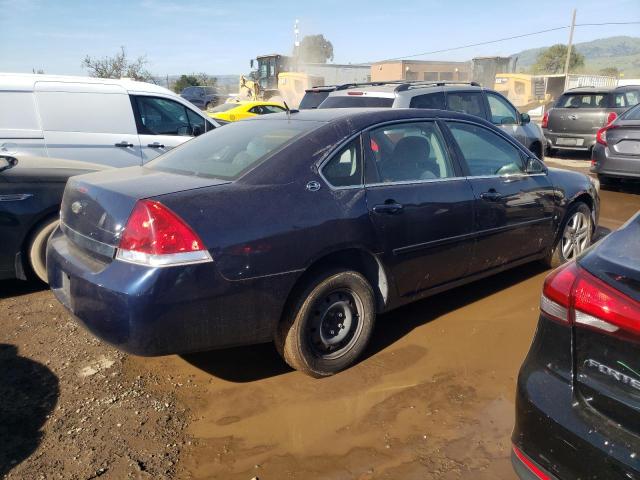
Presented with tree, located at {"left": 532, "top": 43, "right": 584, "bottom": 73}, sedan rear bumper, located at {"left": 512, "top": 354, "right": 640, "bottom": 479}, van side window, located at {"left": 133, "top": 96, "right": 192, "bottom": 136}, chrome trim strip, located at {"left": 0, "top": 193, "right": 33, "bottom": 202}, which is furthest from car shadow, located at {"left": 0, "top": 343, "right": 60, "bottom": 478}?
tree, located at {"left": 532, "top": 43, "right": 584, "bottom": 73}

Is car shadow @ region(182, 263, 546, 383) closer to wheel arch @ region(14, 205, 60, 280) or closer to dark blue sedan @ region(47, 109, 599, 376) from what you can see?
dark blue sedan @ region(47, 109, 599, 376)

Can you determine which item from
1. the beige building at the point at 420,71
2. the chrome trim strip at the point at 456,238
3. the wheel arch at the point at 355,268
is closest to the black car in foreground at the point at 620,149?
the chrome trim strip at the point at 456,238

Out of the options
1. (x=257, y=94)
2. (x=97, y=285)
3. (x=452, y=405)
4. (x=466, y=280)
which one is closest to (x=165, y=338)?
(x=97, y=285)

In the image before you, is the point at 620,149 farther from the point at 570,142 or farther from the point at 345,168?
the point at 345,168

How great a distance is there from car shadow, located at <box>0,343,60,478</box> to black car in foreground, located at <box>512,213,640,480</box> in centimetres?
229

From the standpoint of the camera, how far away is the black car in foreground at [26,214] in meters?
4.22

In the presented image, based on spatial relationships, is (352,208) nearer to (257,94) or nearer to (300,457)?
(300,457)

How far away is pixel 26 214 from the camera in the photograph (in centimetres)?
429

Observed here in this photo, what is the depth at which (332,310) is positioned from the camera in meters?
3.26

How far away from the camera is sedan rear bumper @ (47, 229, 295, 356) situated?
8.35 feet

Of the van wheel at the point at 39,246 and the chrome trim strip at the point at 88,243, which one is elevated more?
the chrome trim strip at the point at 88,243

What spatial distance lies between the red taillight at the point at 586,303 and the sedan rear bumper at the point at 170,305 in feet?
4.56

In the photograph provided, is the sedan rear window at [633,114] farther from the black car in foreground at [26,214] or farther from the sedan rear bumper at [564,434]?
the black car in foreground at [26,214]

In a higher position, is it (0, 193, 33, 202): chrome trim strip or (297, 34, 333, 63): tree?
(297, 34, 333, 63): tree
